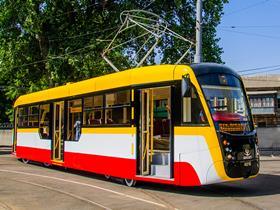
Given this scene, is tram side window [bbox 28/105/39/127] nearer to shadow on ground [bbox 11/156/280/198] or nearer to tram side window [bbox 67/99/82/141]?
tram side window [bbox 67/99/82/141]

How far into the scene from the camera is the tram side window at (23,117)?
23422mm

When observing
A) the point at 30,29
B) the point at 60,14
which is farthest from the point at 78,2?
the point at 30,29

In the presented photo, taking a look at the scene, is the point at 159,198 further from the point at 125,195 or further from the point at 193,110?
the point at 193,110

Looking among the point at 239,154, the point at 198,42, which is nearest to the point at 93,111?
the point at 239,154

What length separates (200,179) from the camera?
12180mm

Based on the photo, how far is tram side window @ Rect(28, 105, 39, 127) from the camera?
21.9 m

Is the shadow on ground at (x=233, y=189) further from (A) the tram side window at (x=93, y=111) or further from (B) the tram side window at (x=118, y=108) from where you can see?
(A) the tram side window at (x=93, y=111)

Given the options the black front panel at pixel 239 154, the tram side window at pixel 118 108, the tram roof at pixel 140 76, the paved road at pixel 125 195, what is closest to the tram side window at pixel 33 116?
the tram roof at pixel 140 76

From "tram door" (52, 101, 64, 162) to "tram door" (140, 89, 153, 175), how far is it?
19.5 ft

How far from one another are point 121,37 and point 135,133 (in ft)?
61.8

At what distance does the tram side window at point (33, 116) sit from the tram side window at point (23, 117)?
1.47 feet

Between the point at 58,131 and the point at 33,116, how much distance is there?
320 cm

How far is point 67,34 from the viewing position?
3428 cm

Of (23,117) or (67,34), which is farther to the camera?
(67,34)
